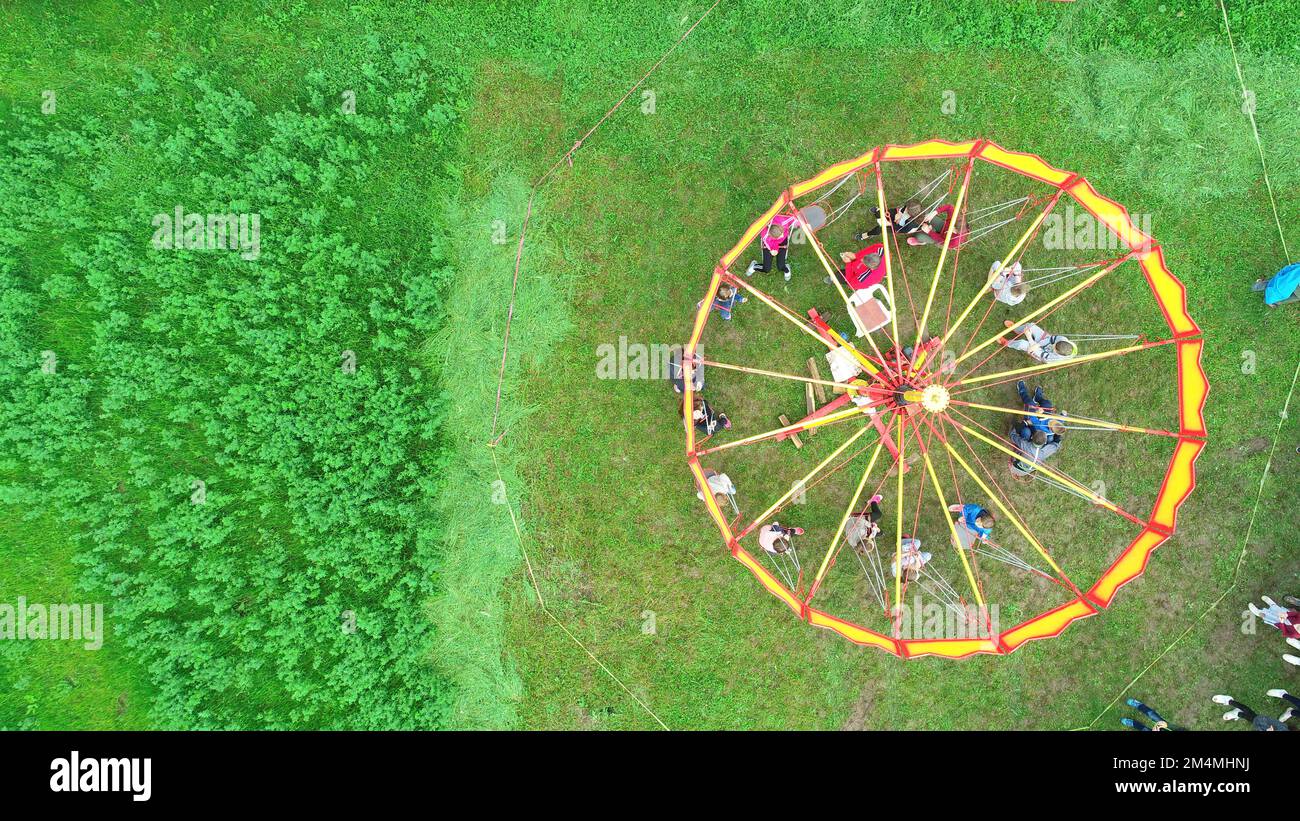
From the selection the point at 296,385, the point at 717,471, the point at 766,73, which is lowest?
the point at 717,471

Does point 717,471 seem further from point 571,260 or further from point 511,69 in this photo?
point 511,69

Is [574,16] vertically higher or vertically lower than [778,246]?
higher

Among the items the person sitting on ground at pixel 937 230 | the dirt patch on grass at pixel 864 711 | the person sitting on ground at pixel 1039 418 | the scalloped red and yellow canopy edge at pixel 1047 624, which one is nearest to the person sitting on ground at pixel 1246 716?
the scalloped red and yellow canopy edge at pixel 1047 624

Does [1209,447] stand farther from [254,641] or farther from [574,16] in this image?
[254,641]

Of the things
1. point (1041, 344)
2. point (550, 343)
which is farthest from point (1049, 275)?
point (550, 343)

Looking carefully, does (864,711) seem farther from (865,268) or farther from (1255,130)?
(1255,130)

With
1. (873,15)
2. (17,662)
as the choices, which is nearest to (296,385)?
(17,662)

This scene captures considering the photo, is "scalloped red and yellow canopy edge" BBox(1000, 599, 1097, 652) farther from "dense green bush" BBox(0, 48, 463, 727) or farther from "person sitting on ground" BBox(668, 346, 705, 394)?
"dense green bush" BBox(0, 48, 463, 727)
